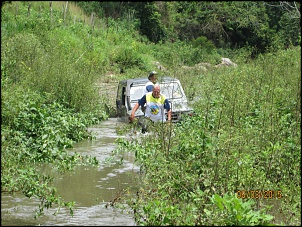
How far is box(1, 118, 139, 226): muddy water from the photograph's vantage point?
25.7 feet

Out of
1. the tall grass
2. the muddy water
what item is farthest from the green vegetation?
the muddy water

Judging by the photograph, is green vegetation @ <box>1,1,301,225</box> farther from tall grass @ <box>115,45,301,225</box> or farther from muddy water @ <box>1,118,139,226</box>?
muddy water @ <box>1,118,139,226</box>

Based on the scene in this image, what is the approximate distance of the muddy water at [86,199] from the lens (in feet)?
25.7

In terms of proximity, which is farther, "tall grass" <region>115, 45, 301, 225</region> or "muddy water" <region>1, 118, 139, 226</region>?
"muddy water" <region>1, 118, 139, 226</region>

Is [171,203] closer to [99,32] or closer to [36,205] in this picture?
[36,205]

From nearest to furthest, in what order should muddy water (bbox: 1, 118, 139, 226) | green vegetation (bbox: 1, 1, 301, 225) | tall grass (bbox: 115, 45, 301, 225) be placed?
1. tall grass (bbox: 115, 45, 301, 225)
2. green vegetation (bbox: 1, 1, 301, 225)
3. muddy water (bbox: 1, 118, 139, 226)

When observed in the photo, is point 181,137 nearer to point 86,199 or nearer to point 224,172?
point 224,172

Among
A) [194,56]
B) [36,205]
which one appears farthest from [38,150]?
[194,56]

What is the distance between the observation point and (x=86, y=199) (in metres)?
9.12

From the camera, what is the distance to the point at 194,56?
3181 centimetres

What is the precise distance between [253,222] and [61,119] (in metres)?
6.59
